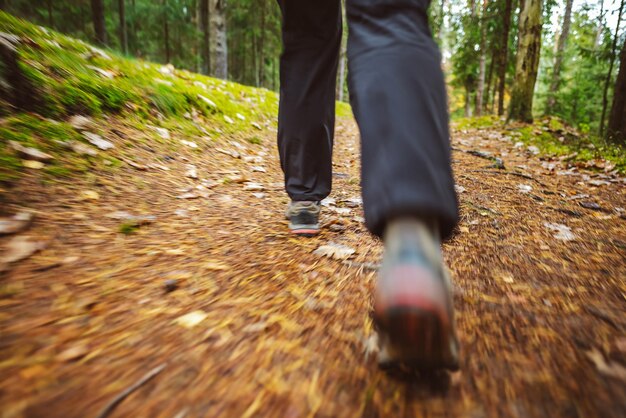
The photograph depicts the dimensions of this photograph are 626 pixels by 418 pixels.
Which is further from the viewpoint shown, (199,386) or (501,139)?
(501,139)

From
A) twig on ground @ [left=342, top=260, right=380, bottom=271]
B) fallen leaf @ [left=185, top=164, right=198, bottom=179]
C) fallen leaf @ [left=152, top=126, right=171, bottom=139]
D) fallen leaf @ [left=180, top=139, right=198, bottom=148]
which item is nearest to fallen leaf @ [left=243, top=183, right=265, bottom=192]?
fallen leaf @ [left=185, top=164, right=198, bottom=179]

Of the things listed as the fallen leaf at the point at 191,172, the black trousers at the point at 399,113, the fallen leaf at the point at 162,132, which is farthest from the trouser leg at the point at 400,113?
the fallen leaf at the point at 162,132

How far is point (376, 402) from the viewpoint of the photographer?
0.65 m

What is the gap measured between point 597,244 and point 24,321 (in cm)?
226

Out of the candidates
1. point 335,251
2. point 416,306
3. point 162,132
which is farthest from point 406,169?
point 162,132

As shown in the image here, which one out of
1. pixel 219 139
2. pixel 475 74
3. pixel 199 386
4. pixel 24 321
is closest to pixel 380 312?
pixel 199 386

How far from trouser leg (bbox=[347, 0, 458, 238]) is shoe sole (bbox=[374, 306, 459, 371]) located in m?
0.20

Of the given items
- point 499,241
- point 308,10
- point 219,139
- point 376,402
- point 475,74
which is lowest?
point 376,402

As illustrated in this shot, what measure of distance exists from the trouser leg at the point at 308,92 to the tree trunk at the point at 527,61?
22.1 ft

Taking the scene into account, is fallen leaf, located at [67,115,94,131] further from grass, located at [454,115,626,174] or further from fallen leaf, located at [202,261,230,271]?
grass, located at [454,115,626,174]

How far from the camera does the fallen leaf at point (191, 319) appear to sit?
88cm

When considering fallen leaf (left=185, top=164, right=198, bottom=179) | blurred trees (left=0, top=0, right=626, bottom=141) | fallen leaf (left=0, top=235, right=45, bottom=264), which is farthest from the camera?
blurred trees (left=0, top=0, right=626, bottom=141)

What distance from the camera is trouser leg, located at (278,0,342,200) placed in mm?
1474

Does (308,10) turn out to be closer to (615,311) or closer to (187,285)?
(187,285)
